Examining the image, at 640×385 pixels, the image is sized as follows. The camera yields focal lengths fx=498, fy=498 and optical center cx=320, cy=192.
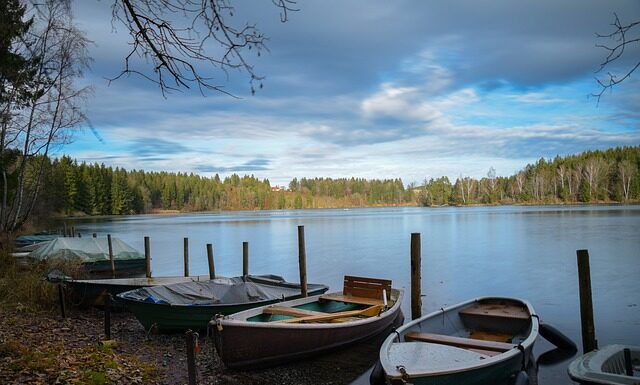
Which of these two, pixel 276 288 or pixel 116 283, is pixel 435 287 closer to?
pixel 276 288

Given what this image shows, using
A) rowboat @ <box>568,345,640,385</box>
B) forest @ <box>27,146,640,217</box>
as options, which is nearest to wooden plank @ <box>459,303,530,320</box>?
rowboat @ <box>568,345,640,385</box>

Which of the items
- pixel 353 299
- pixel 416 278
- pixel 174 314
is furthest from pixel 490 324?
pixel 174 314

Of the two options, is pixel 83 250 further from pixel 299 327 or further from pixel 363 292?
pixel 299 327

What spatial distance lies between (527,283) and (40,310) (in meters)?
18.0

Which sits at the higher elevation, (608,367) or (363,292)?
(363,292)

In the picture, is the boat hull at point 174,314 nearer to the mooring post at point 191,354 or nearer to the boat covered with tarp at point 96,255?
the mooring post at point 191,354

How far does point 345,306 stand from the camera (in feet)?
41.2

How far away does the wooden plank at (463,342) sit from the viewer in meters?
8.14

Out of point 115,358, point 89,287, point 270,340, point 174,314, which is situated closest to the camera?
point 115,358

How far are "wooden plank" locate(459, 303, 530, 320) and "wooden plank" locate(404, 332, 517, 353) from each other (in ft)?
6.62

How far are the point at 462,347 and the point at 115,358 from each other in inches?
227

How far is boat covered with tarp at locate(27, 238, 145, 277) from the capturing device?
19969mm

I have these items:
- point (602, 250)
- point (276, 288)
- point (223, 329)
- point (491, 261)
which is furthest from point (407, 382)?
point (602, 250)

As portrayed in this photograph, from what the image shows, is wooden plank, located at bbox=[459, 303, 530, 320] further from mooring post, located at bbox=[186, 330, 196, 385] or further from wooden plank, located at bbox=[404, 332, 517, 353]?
mooring post, located at bbox=[186, 330, 196, 385]
